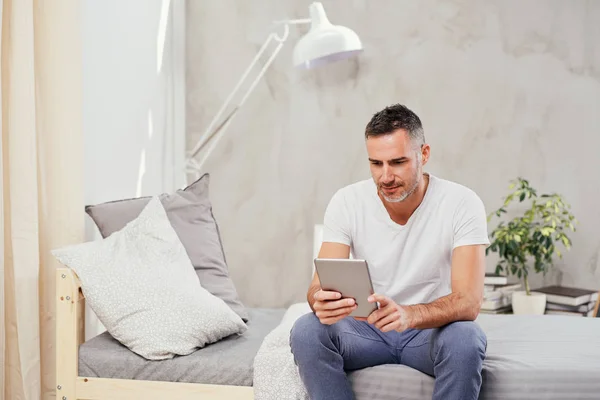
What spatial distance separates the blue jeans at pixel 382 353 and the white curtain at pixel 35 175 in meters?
0.79

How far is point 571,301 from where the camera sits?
327 centimetres

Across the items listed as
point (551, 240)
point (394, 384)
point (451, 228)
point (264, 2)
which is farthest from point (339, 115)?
point (394, 384)

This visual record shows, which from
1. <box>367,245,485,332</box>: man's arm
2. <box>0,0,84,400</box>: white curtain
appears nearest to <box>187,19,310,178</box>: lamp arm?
<box>0,0,84,400</box>: white curtain

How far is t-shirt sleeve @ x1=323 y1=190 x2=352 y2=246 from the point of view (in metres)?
2.12

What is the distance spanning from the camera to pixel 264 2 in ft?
12.2

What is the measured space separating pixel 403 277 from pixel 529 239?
1449 millimetres

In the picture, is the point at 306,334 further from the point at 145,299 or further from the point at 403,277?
the point at 145,299

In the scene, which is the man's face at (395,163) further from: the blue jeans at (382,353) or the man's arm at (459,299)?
the blue jeans at (382,353)

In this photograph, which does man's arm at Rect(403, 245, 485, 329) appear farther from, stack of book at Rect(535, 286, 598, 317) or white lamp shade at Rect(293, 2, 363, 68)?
stack of book at Rect(535, 286, 598, 317)

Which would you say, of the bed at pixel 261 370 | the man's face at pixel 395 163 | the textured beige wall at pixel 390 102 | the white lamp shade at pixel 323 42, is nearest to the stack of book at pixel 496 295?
the textured beige wall at pixel 390 102

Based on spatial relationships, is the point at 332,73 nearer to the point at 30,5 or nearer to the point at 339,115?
the point at 339,115

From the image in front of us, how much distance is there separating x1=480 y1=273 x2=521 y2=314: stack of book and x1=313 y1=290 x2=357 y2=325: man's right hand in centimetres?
167

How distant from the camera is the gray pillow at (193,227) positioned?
2395 mm

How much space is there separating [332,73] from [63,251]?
6.45 ft
